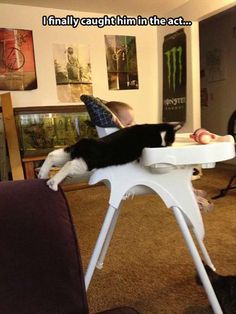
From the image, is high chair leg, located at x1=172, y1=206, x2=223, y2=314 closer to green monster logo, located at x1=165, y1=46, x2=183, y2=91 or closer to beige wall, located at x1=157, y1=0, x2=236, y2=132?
beige wall, located at x1=157, y1=0, x2=236, y2=132

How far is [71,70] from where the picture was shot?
3.28 m

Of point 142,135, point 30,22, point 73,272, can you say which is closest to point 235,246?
point 142,135

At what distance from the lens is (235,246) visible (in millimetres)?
1585

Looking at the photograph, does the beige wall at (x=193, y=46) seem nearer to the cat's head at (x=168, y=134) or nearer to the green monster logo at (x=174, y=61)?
the green monster logo at (x=174, y=61)

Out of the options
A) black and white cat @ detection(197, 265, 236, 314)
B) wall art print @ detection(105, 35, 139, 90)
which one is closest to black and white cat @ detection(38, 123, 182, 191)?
black and white cat @ detection(197, 265, 236, 314)

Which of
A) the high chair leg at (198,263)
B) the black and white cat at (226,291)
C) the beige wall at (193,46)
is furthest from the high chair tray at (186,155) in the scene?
the beige wall at (193,46)

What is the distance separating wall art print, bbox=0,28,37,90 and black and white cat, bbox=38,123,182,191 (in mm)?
2442

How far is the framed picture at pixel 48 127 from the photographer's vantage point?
10.00 feet

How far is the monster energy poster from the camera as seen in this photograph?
10.9 feet

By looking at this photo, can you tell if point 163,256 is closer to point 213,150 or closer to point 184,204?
point 184,204

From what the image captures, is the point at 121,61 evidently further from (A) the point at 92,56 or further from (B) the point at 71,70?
(B) the point at 71,70

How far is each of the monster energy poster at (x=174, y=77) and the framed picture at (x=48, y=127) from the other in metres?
1.03

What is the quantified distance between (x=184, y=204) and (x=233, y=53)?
3.53 metres

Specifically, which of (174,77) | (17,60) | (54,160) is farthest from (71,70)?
(54,160)
